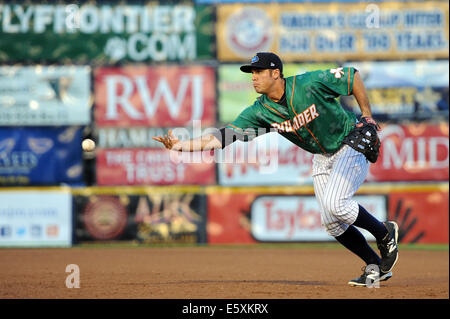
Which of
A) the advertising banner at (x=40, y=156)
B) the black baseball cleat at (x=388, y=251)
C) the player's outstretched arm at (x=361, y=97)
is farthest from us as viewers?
the advertising banner at (x=40, y=156)

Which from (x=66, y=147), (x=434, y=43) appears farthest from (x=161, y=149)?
(x=434, y=43)

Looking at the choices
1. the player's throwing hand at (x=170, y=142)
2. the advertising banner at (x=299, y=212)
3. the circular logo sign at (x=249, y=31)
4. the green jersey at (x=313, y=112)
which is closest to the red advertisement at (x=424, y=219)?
the advertising banner at (x=299, y=212)

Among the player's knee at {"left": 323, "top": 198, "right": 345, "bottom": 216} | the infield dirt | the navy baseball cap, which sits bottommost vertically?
the infield dirt

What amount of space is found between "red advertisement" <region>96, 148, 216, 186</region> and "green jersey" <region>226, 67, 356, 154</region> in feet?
20.5

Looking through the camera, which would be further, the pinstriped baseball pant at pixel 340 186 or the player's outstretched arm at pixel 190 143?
the pinstriped baseball pant at pixel 340 186

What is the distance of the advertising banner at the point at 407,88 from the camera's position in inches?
523

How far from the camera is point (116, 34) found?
1341 centimetres

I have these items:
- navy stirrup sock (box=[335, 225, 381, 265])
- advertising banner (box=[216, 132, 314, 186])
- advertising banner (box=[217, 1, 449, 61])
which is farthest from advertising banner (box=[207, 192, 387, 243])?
navy stirrup sock (box=[335, 225, 381, 265])

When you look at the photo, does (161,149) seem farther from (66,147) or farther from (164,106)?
(66,147)

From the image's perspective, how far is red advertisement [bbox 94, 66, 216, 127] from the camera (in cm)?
1332

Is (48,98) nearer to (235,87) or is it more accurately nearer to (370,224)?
(235,87)

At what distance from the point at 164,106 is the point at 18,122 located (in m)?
2.60

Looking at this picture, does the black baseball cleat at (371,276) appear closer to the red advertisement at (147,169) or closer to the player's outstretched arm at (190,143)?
the player's outstretched arm at (190,143)

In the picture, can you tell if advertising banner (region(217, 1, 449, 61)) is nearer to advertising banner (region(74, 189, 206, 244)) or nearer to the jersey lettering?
advertising banner (region(74, 189, 206, 244))
